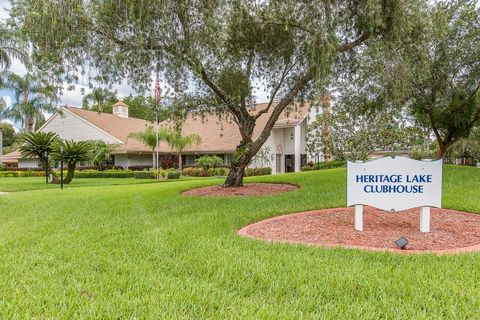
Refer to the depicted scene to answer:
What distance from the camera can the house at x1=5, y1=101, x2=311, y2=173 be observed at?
29078 mm

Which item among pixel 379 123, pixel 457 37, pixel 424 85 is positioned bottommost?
pixel 379 123

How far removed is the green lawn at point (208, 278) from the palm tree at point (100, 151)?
2281 centimetres

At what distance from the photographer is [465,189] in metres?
9.84

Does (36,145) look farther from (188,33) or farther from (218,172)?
(188,33)

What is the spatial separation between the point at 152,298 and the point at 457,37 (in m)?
16.2

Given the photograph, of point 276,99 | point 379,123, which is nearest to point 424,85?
point 379,123

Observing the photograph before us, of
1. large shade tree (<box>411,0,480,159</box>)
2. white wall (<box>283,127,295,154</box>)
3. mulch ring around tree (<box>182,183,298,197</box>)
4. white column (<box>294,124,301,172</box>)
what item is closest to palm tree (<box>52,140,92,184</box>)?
mulch ring around tree (<box>182,183,298,197</box>)

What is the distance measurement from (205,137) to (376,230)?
86.2ft

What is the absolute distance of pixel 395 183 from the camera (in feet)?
19.1

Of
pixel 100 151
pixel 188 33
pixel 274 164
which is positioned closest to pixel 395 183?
pixel 188 33

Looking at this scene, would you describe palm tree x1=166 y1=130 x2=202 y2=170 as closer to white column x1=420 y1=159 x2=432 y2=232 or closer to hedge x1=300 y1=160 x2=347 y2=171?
hedge x1=300 y1=160 x2=347 y2=171

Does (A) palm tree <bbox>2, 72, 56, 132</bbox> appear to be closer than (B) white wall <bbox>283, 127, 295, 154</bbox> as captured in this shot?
No

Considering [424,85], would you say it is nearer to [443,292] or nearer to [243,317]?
[443,292]

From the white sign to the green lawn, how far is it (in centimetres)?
135
